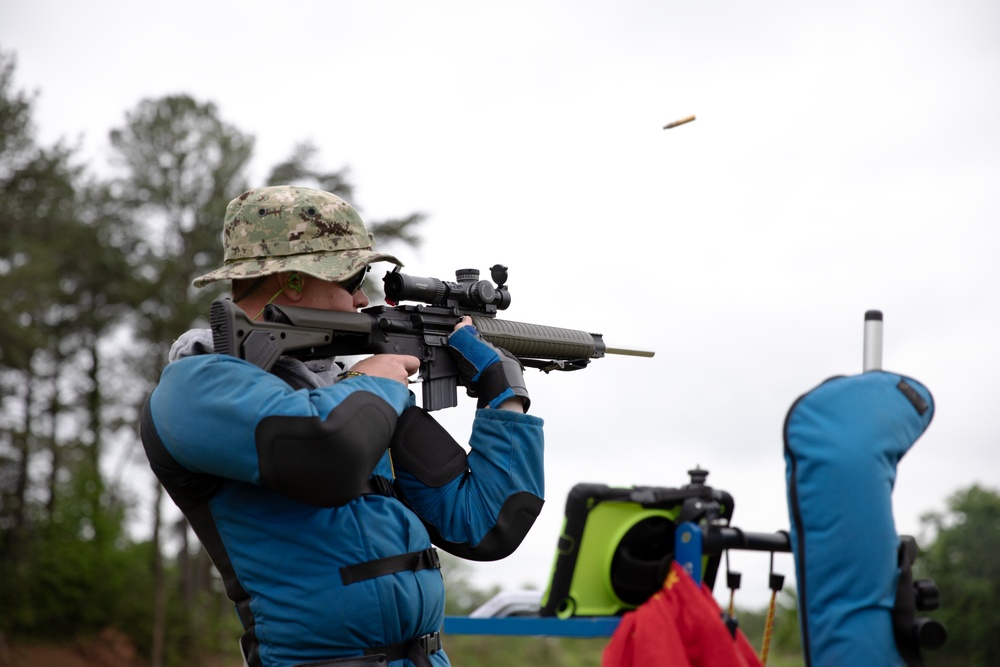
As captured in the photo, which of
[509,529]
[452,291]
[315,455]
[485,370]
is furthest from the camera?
[452,291]

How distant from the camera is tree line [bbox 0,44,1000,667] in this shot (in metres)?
23.9

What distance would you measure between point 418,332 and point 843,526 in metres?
1.89

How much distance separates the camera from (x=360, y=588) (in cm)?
322

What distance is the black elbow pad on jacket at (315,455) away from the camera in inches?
120

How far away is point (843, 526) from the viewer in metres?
2.57

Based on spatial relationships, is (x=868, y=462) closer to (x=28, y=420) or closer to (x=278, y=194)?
(x=278, y=194)

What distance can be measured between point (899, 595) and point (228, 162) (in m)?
24.3

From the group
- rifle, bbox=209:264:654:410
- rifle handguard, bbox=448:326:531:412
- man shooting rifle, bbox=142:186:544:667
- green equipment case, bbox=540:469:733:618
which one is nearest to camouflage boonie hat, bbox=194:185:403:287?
man shooting rifle, bbox=142:186:544:667

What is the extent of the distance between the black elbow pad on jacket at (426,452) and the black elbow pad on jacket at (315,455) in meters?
0.65

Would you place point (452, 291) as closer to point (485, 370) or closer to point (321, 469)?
point (485, 370)

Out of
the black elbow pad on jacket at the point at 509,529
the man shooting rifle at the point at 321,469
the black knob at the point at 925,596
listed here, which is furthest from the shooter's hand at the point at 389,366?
the black knob at the point at 925,596

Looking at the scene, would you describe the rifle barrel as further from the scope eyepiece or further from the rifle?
the scope eyepiece

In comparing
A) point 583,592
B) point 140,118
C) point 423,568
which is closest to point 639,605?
point 583,592

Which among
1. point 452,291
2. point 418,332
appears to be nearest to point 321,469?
point 418,332
